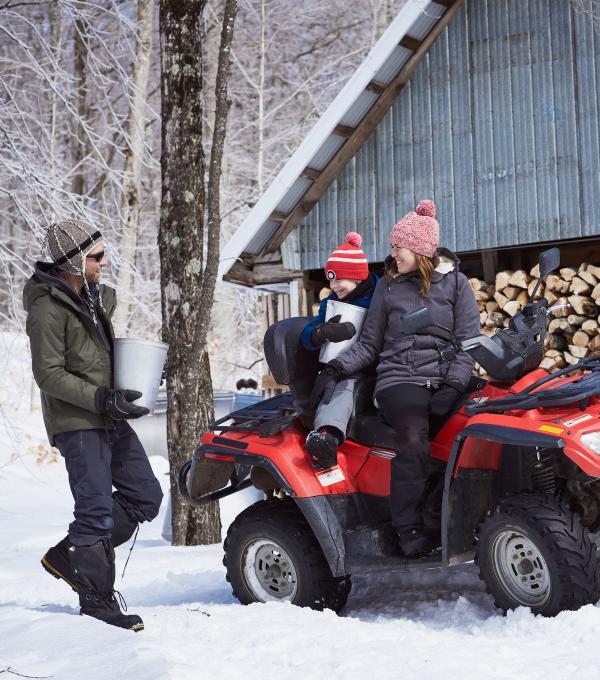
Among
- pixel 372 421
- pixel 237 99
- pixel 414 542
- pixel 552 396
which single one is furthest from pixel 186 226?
pixel 237 99

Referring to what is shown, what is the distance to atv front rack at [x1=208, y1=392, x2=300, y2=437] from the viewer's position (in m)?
5.36

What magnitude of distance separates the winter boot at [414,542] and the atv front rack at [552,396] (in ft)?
2.07

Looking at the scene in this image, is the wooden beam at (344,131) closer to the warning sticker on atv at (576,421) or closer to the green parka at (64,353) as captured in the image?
the green parka at (64,353)

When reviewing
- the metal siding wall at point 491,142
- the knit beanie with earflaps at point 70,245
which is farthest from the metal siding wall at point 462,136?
the knit beanie with earflaps at point 70,245

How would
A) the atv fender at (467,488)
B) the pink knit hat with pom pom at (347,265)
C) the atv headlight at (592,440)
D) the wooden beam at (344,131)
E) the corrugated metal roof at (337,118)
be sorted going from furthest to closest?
the wooden beam at (344,131) < the corrugated metal roof at (337,118) < the pink knit hat with pom pom at (347,265) < the atv fender at (467,488) < the atv headlight at (592,440)

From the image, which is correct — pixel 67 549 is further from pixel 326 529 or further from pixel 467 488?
pixel 467 488

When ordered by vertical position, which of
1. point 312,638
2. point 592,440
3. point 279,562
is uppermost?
point 592,440

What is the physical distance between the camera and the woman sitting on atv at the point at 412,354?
15.9ft

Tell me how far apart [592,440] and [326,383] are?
1.51m

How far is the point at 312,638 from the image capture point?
14.6 ft

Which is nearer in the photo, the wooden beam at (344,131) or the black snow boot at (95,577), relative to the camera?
the black snow boot at (95,577)

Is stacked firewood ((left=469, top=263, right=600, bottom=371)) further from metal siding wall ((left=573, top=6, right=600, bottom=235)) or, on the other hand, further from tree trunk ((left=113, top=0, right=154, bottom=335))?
tree trunk ((left=113, top=0, right=154, bottom=335))

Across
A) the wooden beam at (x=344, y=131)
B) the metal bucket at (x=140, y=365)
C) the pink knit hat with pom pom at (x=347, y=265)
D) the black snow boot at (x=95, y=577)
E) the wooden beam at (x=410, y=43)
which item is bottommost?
the black snow boot at (x=95, y=577)

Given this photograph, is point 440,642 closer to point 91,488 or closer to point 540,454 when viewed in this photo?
point 540,454
